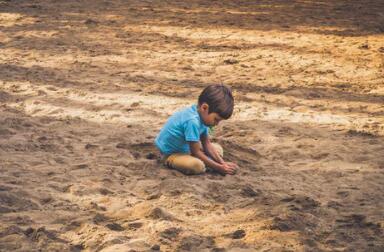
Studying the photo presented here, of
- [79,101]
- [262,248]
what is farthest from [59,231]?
[79,101]

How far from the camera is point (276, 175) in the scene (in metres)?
4.99

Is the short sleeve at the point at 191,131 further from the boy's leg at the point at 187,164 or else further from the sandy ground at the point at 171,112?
the sandy ground at the point at 171,112

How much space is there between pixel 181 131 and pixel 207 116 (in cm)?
28

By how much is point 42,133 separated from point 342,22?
699 centimetres

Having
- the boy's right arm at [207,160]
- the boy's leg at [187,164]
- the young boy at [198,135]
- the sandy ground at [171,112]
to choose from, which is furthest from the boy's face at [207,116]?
the sandy ground at [171,112]

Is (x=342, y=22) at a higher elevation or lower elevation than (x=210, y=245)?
higher

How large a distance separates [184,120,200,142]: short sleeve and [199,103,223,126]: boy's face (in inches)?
3.5

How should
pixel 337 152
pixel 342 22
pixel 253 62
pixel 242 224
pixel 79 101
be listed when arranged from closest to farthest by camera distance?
pixel 242 224
pixel 337 152
pixel 79 101
pixel 253 62
pixel 342 22

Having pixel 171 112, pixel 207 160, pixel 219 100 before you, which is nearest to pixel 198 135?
pixel 207 160

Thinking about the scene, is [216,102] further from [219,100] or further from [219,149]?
[219,149]

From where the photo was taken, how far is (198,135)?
15.8 feet

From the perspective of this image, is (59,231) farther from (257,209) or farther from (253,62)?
(253,62)

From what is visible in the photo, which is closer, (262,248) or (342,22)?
(262,248)

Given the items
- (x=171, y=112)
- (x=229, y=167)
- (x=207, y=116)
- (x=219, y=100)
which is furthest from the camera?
(x=171, y=112)
